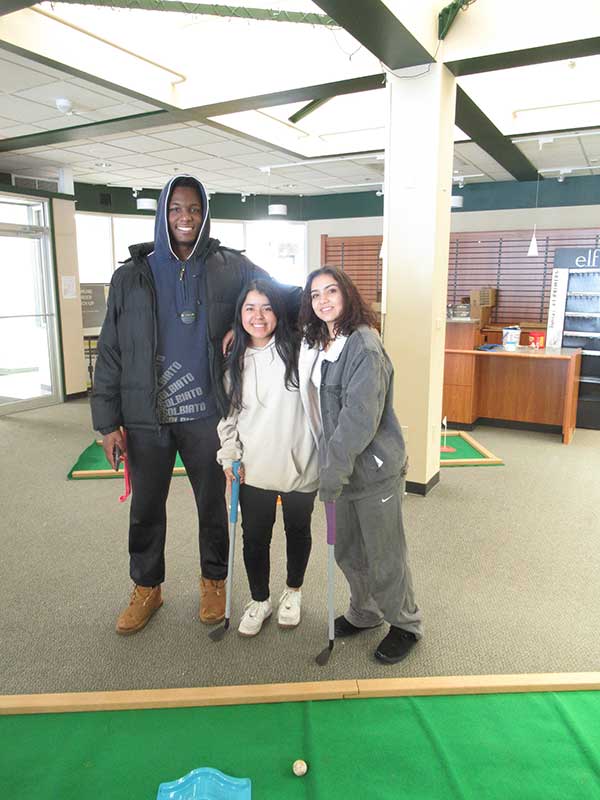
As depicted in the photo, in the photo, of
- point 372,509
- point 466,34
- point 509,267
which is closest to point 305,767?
point 372,509

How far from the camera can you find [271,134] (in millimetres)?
6207

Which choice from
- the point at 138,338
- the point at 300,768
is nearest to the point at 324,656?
the point at 300,768

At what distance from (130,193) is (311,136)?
3.95 m

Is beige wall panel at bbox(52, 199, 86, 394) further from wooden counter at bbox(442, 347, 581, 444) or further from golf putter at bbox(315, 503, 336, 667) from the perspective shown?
golf putter at bbox(315, 503, 336, 667)

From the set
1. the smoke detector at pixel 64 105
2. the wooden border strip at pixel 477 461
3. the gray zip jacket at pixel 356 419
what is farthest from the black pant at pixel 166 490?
the smoke detector at pixel 64 105

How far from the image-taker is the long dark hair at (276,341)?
2189mm

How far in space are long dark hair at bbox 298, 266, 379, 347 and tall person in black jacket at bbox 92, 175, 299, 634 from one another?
147 mm

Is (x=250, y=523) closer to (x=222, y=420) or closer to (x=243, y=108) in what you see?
(x=222, y=420)

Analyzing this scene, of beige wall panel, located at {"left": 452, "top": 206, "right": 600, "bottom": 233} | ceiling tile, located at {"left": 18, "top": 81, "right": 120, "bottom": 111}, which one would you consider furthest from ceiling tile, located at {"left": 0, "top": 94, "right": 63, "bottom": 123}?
beige wall panel, located at {"left": 452, "top": 206, "right": 600, "bottom": 233}

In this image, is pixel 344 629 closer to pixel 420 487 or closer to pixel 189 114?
pixel 420 487

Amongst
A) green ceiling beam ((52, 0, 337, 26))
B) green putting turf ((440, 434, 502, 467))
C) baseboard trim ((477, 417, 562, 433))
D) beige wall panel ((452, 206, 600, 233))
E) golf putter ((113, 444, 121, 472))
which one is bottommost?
green putting turf ((440, 434, 502, 467))

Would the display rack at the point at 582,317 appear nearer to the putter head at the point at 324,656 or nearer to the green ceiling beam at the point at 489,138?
the green ceiling beam at the point at 489,138

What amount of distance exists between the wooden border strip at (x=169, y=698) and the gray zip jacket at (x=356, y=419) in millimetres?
711

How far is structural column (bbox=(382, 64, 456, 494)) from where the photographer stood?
151 inches
